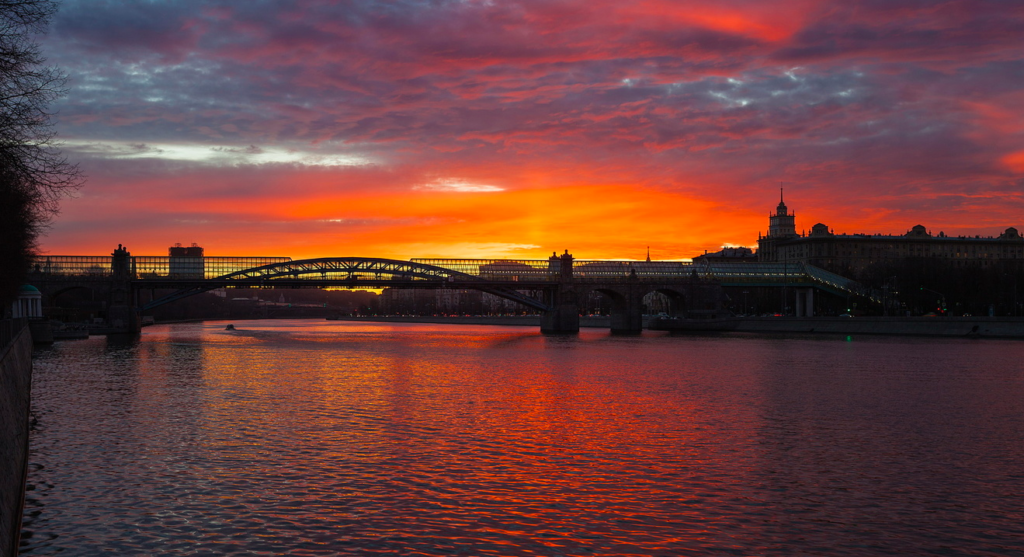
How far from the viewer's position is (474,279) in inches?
4060

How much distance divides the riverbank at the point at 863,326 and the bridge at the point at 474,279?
11.5 ft

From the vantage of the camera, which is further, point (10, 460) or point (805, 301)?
point (805, 301)

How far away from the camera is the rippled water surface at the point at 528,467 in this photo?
510 inches

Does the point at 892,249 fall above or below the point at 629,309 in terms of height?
above

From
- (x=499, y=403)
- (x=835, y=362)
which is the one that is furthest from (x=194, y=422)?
(x=835, y=362)

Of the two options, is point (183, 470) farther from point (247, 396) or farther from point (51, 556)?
point (247, 396)

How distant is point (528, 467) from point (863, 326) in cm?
7879

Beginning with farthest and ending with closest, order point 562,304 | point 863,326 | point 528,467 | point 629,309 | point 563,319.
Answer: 1. point 629,309
2. point 562,304
3. point 563,319
4. point 863,326
5. point 528,467

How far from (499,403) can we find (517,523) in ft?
50.8

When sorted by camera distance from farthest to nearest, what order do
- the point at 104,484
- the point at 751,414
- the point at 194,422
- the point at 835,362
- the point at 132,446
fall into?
the point at 835,362
the point at 751,414
the point at 194,422
the point at 132,446
the point at 104,484

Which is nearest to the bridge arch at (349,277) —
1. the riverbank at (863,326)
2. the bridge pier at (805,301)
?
the riverbank at (863,326)

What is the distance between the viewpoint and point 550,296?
110 m

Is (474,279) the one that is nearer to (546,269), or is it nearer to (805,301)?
(546,269)

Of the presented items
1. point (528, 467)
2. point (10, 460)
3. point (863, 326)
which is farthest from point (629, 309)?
point (10, 460)
